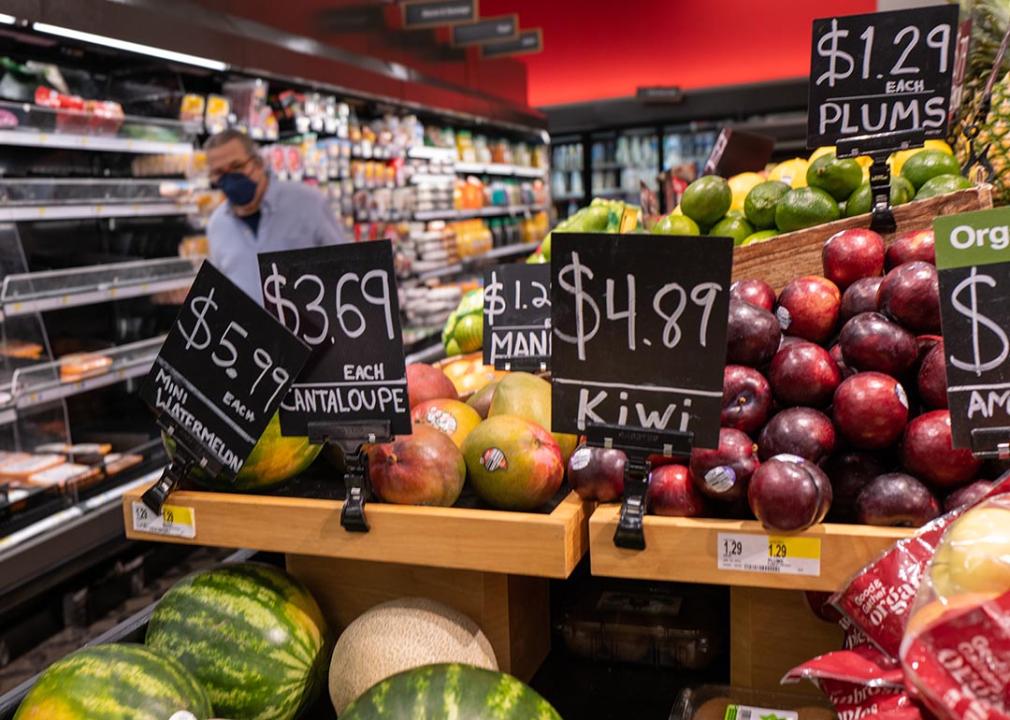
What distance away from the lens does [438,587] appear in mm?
1312

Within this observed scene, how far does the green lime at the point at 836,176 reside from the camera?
1799 millimetres

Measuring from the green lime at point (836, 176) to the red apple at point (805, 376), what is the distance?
0.78 m

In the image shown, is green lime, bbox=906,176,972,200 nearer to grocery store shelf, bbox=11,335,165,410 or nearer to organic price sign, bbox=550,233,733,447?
organic price sign, bbox=550,233,733,447

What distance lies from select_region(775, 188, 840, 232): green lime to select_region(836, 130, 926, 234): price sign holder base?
6.3 inches

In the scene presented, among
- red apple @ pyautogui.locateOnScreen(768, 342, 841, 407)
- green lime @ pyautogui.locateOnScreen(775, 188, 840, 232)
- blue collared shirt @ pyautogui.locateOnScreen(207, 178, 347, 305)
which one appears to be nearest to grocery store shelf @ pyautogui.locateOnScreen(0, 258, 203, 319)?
blue collared shirt @ pyautogui.locateOnScreen(207, 178, 347, 305)

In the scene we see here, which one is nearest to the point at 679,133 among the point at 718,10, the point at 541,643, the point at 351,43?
the point at 718,10

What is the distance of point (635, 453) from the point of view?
42.7 inches

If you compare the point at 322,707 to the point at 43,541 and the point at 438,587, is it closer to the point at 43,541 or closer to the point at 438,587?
the point at 438,587

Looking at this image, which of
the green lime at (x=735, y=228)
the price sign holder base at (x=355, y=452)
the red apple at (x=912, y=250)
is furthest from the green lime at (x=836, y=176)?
the price sign holder base at (x=355, y=452)

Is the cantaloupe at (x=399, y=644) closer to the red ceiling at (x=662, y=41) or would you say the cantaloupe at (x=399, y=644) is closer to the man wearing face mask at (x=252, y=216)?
the man wearing face mask at (x=252, y=216)

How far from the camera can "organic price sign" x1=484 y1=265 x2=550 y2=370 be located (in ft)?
5.66

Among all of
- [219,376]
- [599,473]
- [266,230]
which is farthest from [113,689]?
[266,230]

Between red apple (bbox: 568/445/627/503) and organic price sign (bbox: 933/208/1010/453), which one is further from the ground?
organic price sign (bbox: 933/208/1010/453)

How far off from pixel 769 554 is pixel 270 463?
690 millimetres
